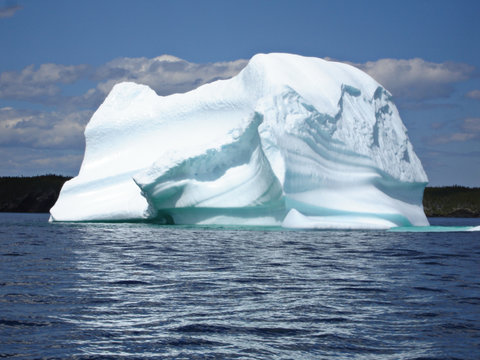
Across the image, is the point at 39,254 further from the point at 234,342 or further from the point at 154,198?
the point at 154,198

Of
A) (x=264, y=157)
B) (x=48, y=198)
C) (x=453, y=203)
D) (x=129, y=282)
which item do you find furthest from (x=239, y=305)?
(x=453, y=203)

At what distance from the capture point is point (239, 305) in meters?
6.01

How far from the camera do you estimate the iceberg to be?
18.8 m

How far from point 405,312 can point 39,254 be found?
297 inches

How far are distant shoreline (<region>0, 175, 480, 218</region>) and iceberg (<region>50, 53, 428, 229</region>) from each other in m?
46.0

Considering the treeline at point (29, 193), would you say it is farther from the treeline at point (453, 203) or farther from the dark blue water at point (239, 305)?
the dark blue water at point (239, 305)

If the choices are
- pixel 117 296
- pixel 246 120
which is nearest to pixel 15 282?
pixel 117 296

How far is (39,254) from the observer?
36.5ft

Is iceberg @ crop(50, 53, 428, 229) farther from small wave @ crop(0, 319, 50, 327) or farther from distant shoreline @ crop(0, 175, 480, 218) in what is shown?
distant shoreline @ crop(0, 175, 480, 218)

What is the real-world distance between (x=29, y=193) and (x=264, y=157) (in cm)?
5939

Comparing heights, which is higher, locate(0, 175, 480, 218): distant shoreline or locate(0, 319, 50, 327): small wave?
locate(0, 175, 480, 218): distant shoreline

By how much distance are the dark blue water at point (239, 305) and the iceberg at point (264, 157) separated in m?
7.81

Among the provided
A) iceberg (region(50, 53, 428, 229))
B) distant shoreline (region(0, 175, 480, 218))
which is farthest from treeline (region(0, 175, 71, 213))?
iceberg (region(50, 53, 428, 229))

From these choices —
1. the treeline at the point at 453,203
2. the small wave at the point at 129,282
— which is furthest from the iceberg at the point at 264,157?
the treeline at the point at 453,203
